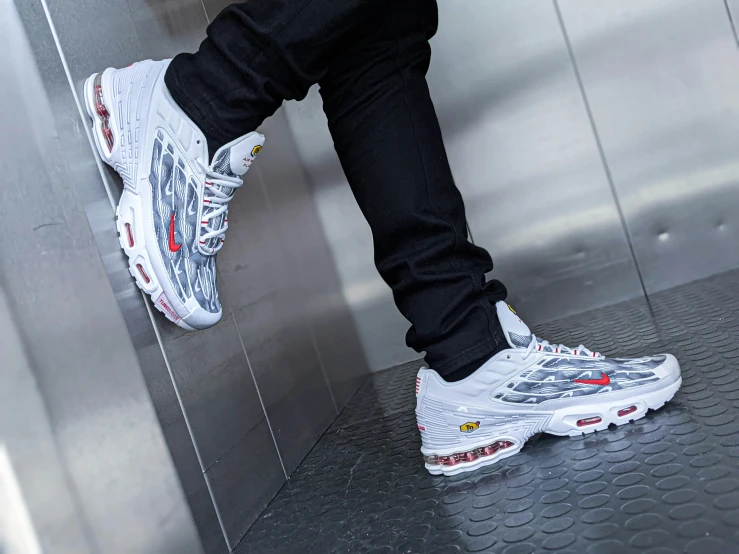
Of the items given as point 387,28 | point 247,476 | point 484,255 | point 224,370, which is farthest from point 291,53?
point 247,476

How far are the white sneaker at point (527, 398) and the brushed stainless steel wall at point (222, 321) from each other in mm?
322

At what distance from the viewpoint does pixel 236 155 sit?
3.28ft

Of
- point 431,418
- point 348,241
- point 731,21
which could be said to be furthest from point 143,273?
point 731,21

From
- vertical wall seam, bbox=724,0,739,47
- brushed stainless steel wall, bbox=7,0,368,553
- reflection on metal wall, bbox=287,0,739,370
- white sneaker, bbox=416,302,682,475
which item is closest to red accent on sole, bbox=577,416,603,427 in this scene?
white sneaker, bbox=416,302,682,475

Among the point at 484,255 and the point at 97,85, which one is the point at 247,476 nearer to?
the point at 484,255

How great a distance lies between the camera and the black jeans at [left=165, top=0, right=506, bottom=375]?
970mm

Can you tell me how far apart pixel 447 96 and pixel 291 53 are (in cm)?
113

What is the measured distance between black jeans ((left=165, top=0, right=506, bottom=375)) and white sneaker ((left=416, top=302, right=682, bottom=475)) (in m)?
0.04

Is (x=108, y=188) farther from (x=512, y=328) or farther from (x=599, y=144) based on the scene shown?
(x=599, y=144)

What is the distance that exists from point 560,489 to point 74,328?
644 millimetres

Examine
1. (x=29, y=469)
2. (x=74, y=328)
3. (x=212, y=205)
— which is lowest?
(x=29, y=469)

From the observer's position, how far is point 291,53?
91 cm

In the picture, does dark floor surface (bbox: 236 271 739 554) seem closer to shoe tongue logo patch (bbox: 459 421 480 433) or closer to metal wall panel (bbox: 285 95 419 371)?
shoe tongue logo patch (bbox: 459 421 480 433)

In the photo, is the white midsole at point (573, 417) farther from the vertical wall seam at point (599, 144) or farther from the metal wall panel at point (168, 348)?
the vertical wall seam at point (599, 144)
